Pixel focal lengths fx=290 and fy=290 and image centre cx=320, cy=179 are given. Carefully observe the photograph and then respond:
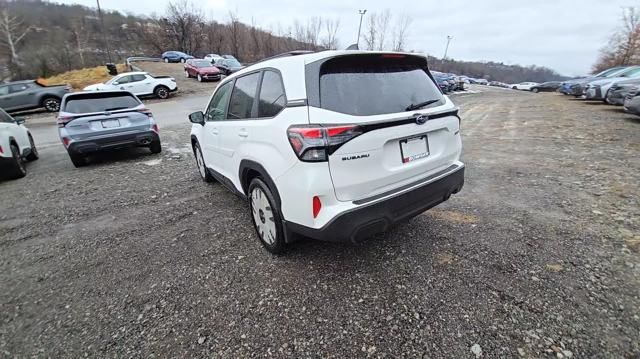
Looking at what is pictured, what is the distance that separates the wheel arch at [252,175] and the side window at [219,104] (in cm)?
95

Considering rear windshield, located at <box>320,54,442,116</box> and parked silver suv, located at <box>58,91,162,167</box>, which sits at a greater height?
parked silver suv, located at <box>58,91,162,167</box>

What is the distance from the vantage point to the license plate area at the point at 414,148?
88.0 inches

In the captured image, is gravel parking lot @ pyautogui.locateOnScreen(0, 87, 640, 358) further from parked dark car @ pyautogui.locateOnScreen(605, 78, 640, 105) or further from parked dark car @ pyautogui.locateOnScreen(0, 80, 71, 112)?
parked dark car @ pyautogui.locateOnScreen(0, 80, 71, 112)

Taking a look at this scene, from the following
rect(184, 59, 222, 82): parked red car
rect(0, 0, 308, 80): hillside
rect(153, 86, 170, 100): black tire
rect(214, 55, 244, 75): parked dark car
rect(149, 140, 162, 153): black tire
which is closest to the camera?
rect(149, 140, 162, 153): black tire

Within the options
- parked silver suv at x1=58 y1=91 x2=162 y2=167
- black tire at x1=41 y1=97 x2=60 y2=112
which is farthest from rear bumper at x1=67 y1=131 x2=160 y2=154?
black tire at x1=41 y1=97 x2=60 y2=112

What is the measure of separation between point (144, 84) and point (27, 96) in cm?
530

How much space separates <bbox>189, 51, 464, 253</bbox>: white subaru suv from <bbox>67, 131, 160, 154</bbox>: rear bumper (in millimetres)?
4296

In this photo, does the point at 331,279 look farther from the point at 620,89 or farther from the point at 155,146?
the point at 620,89

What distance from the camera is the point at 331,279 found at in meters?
2.42

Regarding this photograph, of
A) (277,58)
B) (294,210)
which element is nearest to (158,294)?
(294,210)

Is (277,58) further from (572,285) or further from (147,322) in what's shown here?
(572,285)

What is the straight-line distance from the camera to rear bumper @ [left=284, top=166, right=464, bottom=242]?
79.6 inches

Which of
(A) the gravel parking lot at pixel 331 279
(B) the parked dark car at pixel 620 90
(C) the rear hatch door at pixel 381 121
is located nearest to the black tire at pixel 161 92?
(A) the gravel parking lot at pixel 331 279

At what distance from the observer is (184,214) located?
12.2 ft
